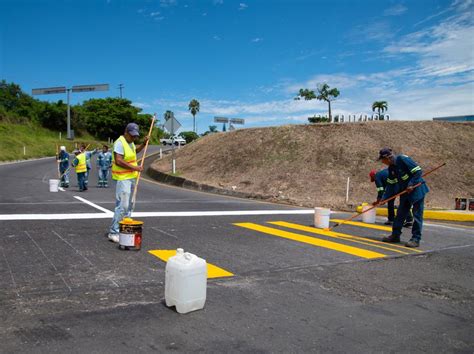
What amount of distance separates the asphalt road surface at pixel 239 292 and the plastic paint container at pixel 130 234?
0.12 metres

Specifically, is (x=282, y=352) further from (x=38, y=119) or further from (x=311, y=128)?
(x=38, y=119)

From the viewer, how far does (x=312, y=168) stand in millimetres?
20609

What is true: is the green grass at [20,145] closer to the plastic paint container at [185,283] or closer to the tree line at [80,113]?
the tree line at [80,113]

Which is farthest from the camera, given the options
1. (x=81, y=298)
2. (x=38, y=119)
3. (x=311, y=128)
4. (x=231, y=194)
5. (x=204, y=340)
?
(x=38, y=119)

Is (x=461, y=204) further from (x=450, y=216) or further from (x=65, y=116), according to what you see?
(x=65, y=116)

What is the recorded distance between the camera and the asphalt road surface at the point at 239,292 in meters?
3.52

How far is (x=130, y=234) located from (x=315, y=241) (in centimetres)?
349

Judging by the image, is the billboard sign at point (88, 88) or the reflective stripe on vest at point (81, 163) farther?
the billboard sign at point (88, 88)

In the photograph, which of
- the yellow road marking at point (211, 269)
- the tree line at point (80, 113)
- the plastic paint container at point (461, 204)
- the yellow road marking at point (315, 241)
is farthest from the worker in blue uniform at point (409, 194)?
the tree line at point (80, 113)

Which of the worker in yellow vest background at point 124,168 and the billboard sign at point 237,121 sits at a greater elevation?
the billboard sign at point 237,121

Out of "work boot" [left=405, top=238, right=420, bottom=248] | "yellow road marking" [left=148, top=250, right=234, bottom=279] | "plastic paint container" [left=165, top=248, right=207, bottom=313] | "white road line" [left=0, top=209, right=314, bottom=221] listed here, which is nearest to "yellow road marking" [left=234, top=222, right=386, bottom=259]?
"work boot" [left=405, top=238, right=420, bottom=248]

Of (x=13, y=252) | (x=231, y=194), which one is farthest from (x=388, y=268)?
(x=231, y=194)

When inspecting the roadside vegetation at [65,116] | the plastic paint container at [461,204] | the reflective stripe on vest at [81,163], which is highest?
the roadside vegetation at [65,116]

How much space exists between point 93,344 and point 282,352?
1478mm
